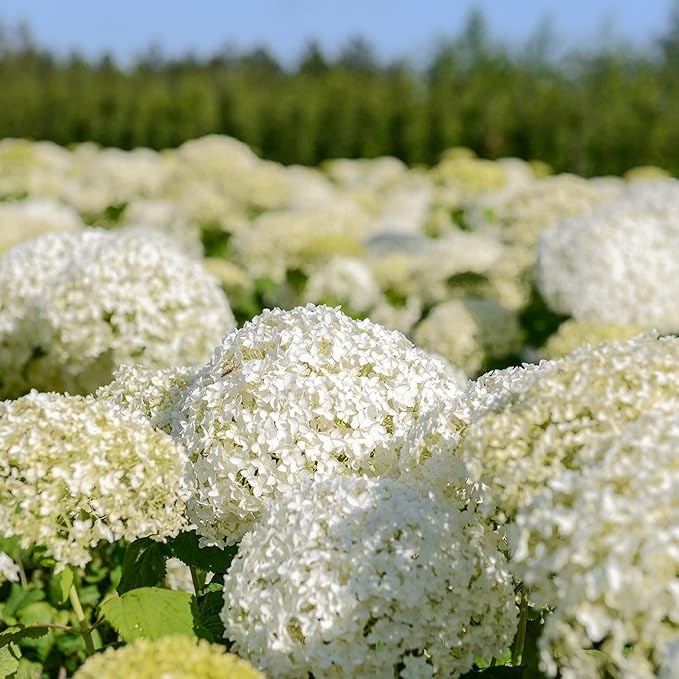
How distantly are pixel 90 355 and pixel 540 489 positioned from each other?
2926 mm

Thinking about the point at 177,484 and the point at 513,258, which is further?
the point at 513,258

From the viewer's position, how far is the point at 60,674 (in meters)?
3.70

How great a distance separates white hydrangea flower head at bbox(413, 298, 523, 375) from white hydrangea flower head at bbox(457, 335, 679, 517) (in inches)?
151

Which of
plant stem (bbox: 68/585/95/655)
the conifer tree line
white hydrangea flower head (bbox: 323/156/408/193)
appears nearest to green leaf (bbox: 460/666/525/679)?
plant stem (bbox: 68/585/95/655)

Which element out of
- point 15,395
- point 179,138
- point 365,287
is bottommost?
point 179,138

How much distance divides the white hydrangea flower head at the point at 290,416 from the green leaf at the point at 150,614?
11.7 inches

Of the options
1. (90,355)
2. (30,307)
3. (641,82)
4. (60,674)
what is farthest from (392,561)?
(641,82)

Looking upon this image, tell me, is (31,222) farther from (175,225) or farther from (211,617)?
(211,617)

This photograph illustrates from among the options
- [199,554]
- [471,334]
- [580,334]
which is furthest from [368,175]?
[199,554]

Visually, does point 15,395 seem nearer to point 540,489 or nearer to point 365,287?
point 365,287

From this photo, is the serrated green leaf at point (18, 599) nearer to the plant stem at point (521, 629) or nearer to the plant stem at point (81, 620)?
the plant stem at point (81, 620)

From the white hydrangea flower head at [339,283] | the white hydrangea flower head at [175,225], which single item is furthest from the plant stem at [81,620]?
the white hydrangea flower head at [175,225]

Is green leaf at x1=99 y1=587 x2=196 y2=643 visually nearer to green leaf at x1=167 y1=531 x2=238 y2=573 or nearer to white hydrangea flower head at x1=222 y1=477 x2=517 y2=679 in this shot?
white hydrangea flower head at x1=222 y1=477 x2=517 y2=679

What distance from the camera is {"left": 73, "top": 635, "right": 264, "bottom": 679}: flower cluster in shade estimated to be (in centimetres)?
167
